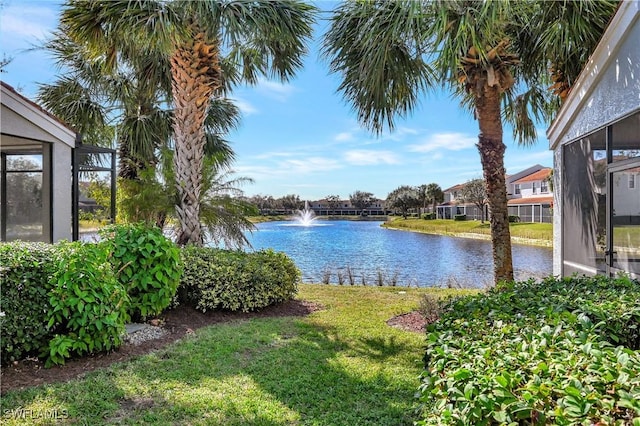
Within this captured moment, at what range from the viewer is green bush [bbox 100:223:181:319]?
17.3ft

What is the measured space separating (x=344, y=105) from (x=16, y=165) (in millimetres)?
6839

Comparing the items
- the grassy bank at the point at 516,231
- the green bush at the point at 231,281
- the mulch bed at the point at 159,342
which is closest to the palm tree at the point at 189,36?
the green bush at the point at 231,281

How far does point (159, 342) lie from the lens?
510 centimetres

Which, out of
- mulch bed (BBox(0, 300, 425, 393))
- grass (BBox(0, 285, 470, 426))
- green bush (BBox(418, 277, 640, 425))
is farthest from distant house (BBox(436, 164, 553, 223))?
green bush (BBox(418, 277, 640, 425))

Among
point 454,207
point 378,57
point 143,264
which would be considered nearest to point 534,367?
point 143,264

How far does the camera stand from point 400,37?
19.7 ft

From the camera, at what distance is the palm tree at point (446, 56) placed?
5320 mm

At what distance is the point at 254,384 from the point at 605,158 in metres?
5.71

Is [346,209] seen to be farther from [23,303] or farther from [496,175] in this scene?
[23,303]

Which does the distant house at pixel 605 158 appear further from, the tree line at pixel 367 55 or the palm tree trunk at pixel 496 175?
the palm tree trunk at pixel 496 175

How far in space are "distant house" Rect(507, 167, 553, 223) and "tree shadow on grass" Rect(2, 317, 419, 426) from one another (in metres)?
32.1

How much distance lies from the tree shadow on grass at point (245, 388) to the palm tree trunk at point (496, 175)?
2.55 metres

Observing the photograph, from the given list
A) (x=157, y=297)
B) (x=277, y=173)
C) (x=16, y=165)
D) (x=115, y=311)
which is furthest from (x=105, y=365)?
(x=277, y=173)

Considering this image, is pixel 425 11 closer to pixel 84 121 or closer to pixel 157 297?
pixel 157 297
